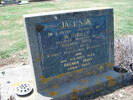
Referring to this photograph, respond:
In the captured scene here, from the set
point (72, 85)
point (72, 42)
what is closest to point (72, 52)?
point (72, 42)

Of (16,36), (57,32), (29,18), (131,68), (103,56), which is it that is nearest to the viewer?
(29,18)

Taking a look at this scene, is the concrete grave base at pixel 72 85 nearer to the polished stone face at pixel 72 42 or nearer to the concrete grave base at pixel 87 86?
the concrete grave base at pixel 87 86

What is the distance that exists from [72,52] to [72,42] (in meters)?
0.21

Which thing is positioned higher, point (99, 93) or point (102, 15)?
point (102, 15)

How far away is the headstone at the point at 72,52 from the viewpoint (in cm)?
323

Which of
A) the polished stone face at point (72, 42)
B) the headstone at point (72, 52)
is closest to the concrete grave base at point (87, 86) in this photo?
the headstone at point (72, 52)

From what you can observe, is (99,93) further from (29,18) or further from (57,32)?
(29,18)

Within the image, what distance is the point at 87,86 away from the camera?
3.63 m

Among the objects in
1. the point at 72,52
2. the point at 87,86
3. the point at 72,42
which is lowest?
the point at 87,86

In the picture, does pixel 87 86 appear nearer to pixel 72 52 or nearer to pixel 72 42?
pixel 72 52

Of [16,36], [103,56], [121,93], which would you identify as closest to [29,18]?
[103,56]

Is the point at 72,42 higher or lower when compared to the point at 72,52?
higher

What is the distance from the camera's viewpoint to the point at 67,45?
352cm

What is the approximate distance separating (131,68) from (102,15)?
1.50 m
